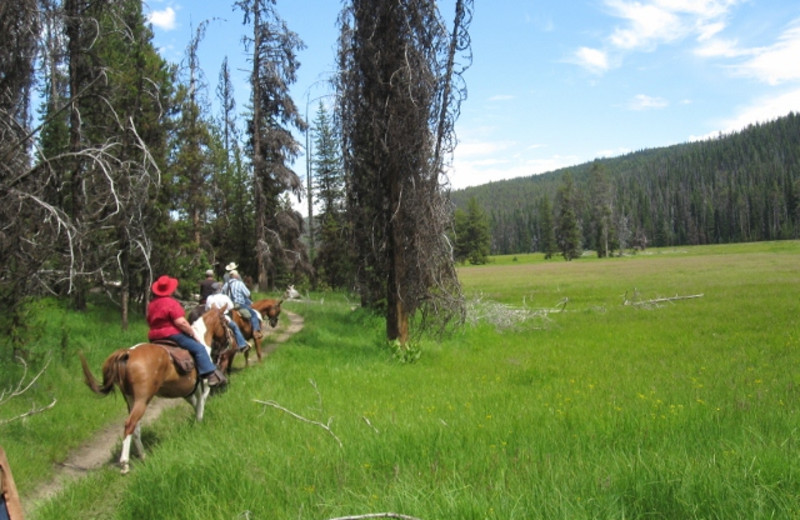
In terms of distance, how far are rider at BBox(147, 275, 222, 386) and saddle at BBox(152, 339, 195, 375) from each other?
0.08 metres

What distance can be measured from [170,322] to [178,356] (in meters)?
0.70

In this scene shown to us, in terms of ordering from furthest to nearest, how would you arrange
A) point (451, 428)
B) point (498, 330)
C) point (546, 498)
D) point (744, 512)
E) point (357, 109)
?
point (498, 330) < point (357, 109) < point (451, 428) < point (546, 498) < point (744, 512)

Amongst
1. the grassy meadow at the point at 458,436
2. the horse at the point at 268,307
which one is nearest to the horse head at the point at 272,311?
the horse at the point at 268,307

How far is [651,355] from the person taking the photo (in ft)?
41.3

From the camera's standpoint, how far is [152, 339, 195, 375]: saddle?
26.5 feet

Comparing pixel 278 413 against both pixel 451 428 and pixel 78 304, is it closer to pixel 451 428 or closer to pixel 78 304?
pixel 451 428

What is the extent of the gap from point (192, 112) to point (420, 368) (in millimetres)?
16068

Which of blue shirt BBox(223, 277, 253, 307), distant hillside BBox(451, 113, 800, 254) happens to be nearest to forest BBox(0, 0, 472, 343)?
blue shirt BBox(223, 277, 253, 307)

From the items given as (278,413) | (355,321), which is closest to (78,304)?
(355,321)

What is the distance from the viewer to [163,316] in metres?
8.52

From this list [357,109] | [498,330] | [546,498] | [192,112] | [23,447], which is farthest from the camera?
[192,112]

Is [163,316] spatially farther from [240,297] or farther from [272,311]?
[272,311]

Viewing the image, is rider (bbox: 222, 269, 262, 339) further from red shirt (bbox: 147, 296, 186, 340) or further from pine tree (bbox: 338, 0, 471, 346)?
red shirt (bbox: 147, 296, 186, 340)

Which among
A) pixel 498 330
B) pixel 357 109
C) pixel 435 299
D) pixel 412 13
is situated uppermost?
pixel 412 13
